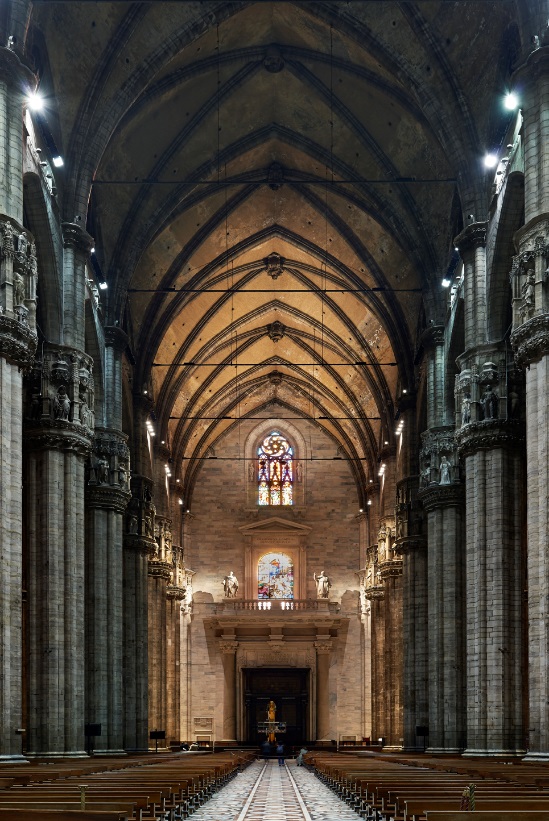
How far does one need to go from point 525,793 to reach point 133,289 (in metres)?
35.8

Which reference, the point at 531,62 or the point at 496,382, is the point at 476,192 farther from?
the point at 531,62

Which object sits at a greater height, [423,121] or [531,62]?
[423,121]

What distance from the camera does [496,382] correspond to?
35469 millimetres

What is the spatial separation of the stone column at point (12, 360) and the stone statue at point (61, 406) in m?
6.42

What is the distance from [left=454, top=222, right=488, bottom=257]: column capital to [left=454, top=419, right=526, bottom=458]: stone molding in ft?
18.2

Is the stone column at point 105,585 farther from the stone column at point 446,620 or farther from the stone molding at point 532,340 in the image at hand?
the stone molding at point 532,340

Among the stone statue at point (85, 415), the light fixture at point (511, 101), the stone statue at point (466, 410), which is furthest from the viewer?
the stone statue at point (85, 415)

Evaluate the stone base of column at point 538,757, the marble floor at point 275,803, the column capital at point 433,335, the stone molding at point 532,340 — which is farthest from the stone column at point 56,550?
the column capital at point 433,335

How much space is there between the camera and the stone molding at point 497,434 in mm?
34688

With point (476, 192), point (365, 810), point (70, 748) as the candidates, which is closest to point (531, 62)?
point (476, 192)

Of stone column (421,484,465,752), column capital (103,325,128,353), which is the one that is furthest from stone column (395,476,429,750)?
column capital (103,325,128,353)

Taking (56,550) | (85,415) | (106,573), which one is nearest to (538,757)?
(56,550)

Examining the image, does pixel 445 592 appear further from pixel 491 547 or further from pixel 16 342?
pixel 16 342

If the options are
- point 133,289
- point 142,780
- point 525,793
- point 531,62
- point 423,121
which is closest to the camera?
point 525,793
